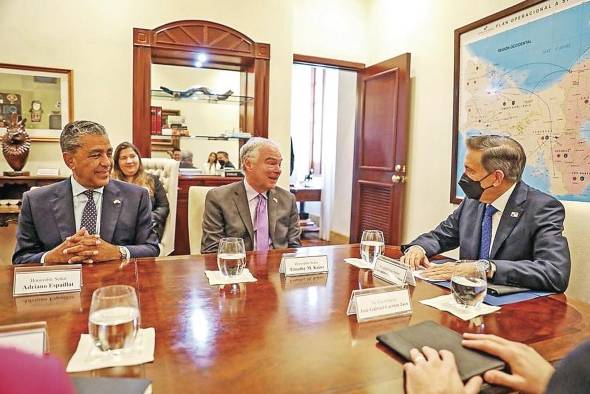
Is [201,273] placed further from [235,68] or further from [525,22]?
[235,68]

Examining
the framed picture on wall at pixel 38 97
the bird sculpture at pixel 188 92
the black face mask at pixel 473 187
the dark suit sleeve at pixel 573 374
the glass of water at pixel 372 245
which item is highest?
the bird sculpture at pixel 188 92

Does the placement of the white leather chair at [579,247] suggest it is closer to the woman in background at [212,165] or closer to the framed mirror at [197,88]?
the framed mirror at [197,88]

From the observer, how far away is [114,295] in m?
0.80

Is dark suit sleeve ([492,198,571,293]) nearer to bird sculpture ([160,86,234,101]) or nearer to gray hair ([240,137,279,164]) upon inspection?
gray hair ([240,137,279,164])

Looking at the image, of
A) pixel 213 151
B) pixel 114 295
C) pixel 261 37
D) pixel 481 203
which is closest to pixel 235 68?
pixel 261 37

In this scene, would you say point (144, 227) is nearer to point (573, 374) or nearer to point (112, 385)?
point (112, 385)

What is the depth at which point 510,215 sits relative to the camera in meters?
1.66

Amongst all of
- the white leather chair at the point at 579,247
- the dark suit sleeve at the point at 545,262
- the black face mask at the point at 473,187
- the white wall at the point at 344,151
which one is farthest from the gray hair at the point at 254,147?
the white wall at the point at 344,151

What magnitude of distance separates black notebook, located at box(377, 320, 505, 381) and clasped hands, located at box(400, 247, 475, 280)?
253 mm

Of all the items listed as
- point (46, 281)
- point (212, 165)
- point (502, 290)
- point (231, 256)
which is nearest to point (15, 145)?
point (212, 165)

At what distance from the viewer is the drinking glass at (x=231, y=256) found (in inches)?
51.4

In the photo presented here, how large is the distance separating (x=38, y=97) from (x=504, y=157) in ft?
11.2

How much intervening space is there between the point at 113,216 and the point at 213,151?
248 cm

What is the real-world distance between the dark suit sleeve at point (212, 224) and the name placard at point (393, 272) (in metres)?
0.89
